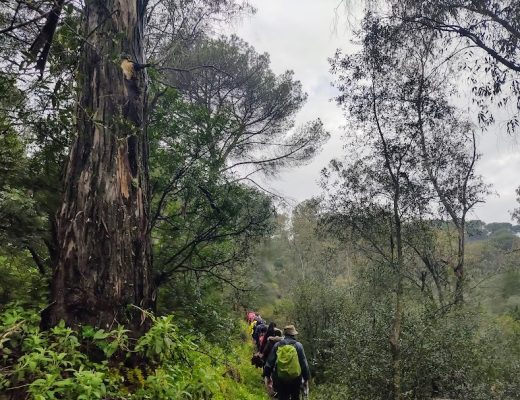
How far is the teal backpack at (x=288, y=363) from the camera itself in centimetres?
637

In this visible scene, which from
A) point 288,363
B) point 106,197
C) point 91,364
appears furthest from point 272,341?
point 91,364

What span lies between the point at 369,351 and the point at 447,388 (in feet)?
5.24

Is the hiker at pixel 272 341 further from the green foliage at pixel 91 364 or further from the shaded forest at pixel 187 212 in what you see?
the green foliage at pixel 91 364

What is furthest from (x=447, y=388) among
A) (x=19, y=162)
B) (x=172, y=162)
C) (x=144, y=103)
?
(x=19, y=162)

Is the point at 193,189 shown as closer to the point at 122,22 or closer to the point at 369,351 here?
the point at 122,22

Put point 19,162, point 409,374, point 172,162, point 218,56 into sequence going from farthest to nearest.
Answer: point 218,56
point 409,374
point 172,162
point 19,162

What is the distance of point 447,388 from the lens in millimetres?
8578

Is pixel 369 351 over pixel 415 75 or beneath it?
beneath

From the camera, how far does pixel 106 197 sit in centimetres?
375

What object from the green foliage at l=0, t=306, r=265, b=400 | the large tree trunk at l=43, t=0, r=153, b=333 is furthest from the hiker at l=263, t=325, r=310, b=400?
the large tree trunk at l=43, t=0, r=153, b=333

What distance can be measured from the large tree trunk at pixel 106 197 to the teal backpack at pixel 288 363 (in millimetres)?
3103

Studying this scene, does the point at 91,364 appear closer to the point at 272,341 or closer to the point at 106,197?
the point at 106,197

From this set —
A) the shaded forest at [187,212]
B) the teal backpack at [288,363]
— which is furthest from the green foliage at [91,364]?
the teal backpack at [288,363]

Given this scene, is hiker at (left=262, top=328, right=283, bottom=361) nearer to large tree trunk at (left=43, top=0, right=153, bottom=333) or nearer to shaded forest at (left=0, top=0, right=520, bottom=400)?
shaded forest at (left=0, top=0, right=520, bottom=400)
